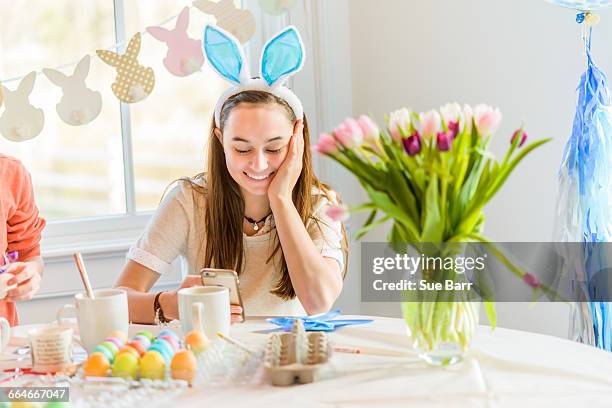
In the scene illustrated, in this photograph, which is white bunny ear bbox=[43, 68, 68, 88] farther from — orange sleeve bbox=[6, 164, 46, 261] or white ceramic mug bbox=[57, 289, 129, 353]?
white ceramic mug bbox=[57, 289, 129, 353]

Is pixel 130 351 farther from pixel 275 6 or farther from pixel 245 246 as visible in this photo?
pixel 275 6

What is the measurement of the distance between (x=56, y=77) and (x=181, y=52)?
0.39 m

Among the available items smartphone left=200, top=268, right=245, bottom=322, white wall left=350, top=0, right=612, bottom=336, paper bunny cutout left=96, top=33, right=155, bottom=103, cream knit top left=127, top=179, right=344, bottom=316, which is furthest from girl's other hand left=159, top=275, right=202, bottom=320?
white wall left=350, top=0, right=612, bottom=336

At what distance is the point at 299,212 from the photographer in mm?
2045

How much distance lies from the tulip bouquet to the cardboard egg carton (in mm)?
169

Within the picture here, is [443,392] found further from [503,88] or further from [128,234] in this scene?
[128,234]

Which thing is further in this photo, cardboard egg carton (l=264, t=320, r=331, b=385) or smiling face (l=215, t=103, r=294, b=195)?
smiling face (l=215, t=103, r=294, b=195)

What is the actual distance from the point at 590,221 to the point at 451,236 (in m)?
0.98

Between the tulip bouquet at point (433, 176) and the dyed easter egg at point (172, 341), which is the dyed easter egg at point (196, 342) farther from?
the tulip bouquet at point (433, 176)

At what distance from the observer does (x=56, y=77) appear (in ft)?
8.57

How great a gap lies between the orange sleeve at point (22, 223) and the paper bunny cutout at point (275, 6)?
3.01 feet

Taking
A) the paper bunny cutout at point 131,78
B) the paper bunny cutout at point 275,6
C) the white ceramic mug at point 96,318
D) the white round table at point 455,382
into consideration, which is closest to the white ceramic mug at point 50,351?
the white ceramic mug at point 96,318

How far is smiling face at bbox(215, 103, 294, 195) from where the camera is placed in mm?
1913

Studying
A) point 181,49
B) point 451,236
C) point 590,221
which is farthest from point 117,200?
point 451,236
